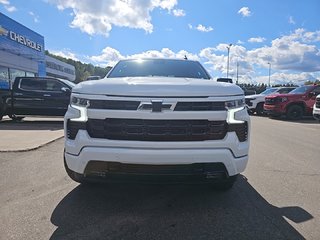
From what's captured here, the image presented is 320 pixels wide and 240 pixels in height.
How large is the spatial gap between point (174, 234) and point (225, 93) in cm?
145

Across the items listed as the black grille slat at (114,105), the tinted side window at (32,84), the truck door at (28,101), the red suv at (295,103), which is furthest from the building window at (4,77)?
the black grille slat at (114,105)

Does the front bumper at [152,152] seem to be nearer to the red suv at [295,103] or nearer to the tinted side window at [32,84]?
the tinted side window at [32,84]

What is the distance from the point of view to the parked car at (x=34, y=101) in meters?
11.6

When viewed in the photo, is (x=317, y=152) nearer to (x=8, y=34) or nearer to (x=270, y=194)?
(x=270, y=194)

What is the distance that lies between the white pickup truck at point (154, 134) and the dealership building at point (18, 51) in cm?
2109

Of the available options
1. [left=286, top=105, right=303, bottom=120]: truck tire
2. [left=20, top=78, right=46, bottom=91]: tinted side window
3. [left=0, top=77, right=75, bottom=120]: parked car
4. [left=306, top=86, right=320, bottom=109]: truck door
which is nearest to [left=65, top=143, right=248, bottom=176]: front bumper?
[left=0, top=77, right=75, bottom=120]: parked car

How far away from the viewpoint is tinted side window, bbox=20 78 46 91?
463 inches

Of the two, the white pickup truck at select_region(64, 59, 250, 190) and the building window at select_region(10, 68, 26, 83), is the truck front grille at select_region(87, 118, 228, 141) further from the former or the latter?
the building window at select_region(10, 68, 26, 83)

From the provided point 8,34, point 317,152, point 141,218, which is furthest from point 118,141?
point 8,34

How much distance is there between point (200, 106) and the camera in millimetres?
3205

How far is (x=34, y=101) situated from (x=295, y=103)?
11504mm

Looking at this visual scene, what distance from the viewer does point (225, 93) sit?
A: 3326mm

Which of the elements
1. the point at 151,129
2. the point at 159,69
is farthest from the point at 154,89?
the point at 159,69

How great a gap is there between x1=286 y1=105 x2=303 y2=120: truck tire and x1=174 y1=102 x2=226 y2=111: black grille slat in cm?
1350
